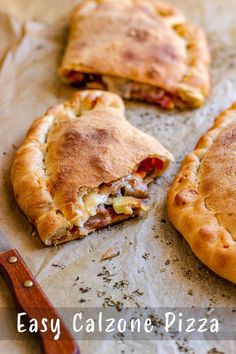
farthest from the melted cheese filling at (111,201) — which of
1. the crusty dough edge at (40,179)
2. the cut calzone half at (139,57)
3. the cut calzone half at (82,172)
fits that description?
the cut calzone half at (139,57)

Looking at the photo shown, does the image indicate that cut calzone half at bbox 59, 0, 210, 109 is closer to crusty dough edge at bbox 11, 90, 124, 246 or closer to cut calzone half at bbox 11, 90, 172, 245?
crusty dough edge at bbox 11, 90, 124, 246

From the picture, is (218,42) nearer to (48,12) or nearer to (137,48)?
(137,48)

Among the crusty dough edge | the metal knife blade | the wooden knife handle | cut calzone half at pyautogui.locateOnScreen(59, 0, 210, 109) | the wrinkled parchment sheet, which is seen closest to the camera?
the wooden knife handle

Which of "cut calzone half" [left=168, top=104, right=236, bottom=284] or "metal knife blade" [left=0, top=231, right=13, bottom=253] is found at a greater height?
"metal knife blade" [left=0, top=231, right=13, bottom=253]

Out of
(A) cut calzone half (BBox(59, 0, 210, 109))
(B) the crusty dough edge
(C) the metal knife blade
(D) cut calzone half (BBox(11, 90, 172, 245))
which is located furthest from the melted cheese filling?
(A) cut calzone half (BBox(59, 0, 210, 109))

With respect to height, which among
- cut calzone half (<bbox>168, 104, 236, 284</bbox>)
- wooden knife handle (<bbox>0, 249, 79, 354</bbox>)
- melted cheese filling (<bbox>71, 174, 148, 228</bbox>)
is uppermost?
wooden knife handle (<bbox>0, 249, 79, 354</bbox>)

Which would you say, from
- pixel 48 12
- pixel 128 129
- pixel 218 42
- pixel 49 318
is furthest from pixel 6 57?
pixel 49 318

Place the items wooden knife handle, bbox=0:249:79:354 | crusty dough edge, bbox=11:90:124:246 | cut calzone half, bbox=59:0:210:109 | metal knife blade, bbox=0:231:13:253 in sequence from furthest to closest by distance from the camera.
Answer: cut calzone half, bbox=59:0:210:109, crusty dough edge, bbox=11:90:124:246, metal knife blade, bbox=0:231:13:253, wooden knife handle, bbox=0:249:79:354

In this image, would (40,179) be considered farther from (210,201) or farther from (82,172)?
(210,201)

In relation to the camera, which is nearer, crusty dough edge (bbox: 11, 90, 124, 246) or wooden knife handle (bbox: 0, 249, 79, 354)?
wooden knife handle (bbox: 0, 249, 79, 354)
